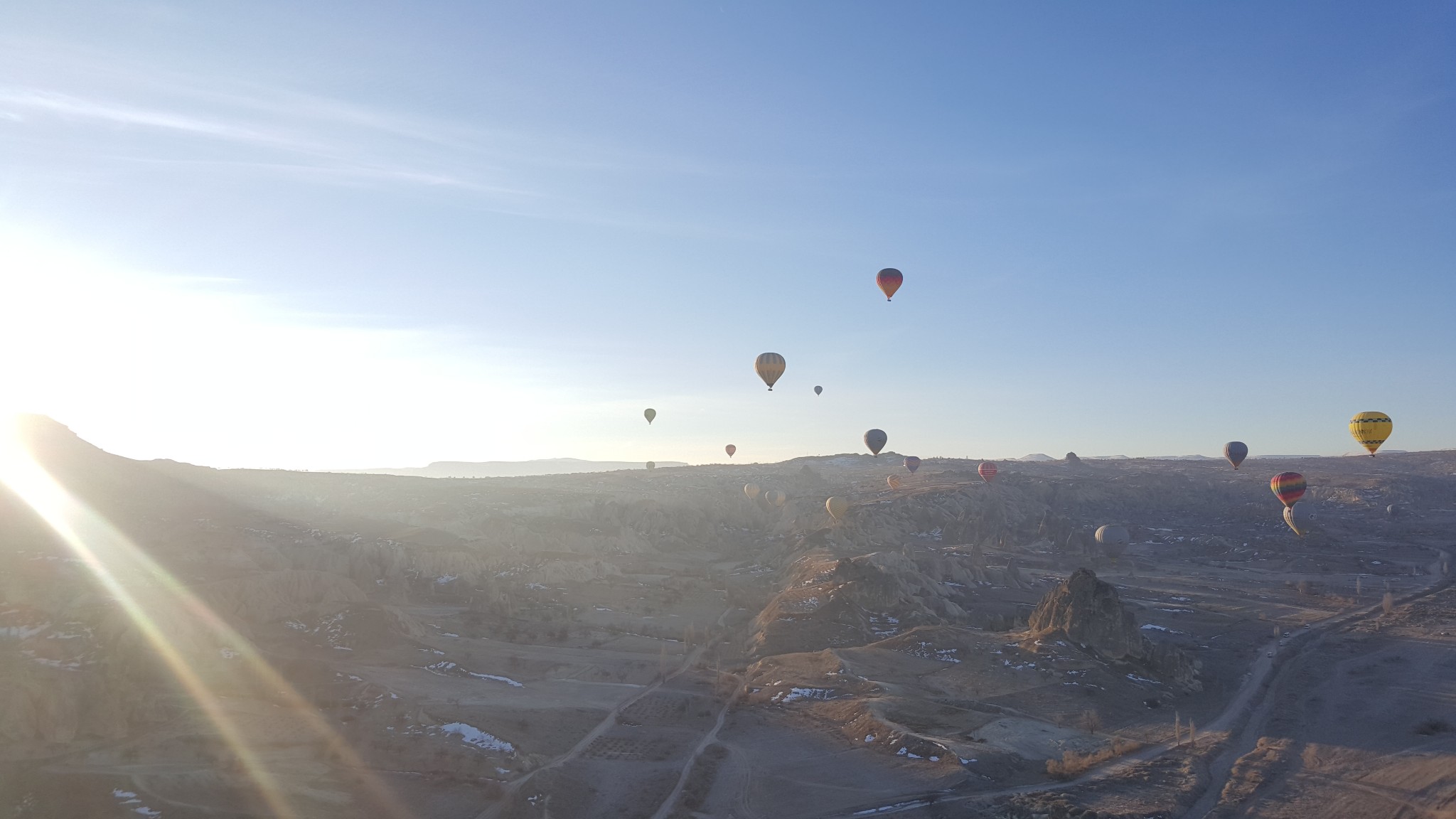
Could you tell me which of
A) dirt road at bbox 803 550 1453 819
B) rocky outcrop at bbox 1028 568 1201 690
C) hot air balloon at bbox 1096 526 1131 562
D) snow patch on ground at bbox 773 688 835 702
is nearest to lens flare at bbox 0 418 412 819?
dirt road at bbox 803 550 1453 819

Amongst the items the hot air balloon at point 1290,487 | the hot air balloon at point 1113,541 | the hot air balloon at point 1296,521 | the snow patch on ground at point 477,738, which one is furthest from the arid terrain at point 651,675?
the hot air balloon at point 1290,487

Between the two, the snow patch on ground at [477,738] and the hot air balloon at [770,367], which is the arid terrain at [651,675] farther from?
the hot air balloon at [770,367]

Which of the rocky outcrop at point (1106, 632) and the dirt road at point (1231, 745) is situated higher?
the rocky outcrop at point (1106, 632)

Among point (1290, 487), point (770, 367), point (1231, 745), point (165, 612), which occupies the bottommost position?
point (1231, 745)

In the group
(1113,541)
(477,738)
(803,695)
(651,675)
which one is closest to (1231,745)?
(803,695)

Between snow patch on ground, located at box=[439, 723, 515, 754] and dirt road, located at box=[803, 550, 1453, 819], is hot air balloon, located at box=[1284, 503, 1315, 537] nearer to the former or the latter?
dirt road, located at box=[803, 550, 1453, 819]

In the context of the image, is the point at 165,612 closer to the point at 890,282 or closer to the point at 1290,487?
the point at 890,282
